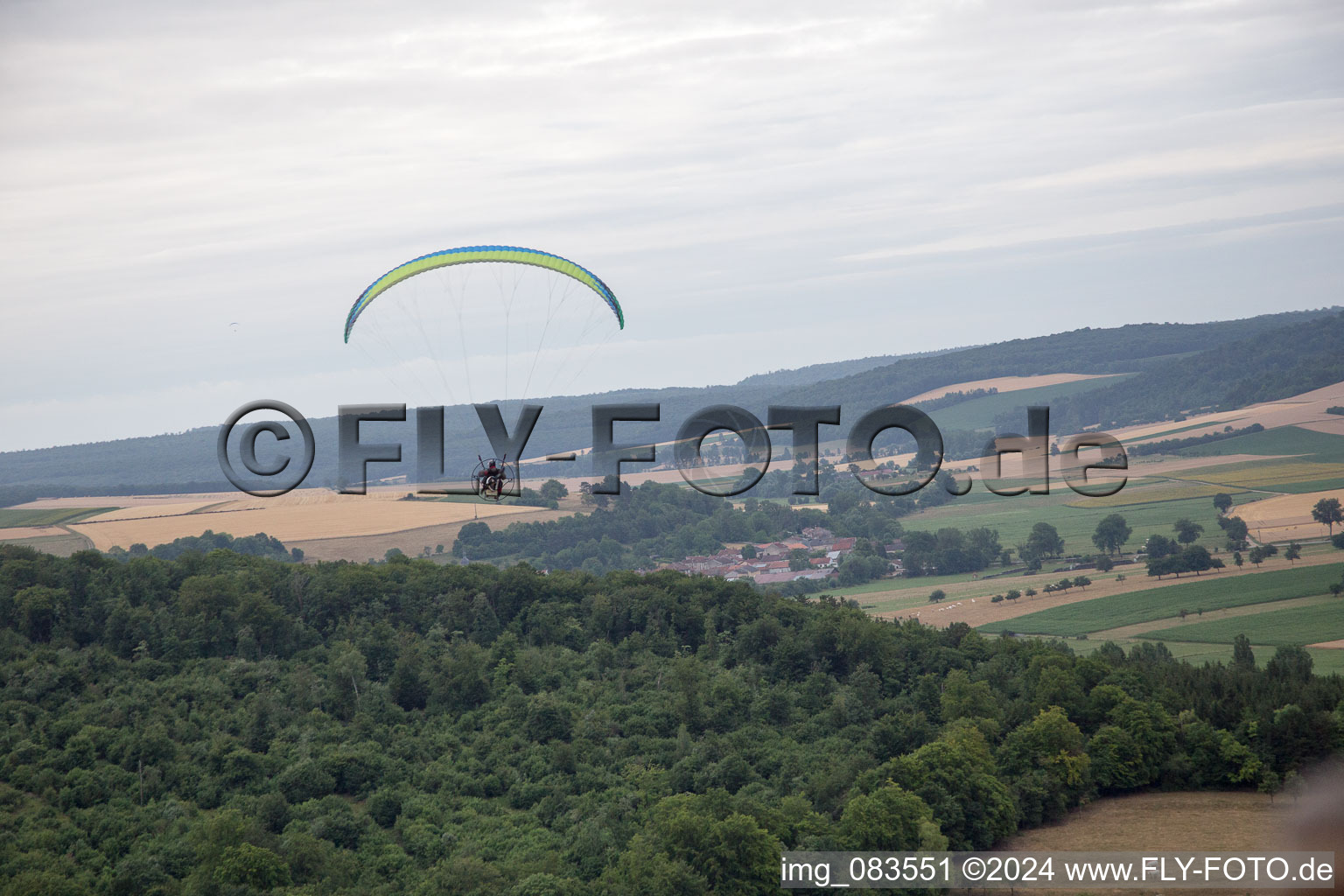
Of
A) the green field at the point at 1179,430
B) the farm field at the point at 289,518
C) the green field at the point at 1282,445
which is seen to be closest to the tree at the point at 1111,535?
the green field at the point at 1282,445

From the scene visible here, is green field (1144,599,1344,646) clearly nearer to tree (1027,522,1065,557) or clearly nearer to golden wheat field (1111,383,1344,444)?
tree (1027,522,1065,557)

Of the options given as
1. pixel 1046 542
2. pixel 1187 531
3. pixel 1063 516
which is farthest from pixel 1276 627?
pixel 1063 516

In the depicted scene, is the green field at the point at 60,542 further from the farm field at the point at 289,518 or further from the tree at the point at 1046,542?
the tree at the point at 1046,542

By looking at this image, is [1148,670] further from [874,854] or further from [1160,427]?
[1160,427]

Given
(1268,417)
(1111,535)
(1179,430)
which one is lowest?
(1111,535)

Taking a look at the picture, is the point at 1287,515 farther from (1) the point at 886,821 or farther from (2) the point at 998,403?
(2) the point at 998,403

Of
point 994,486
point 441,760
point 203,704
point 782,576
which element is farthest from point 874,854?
point 994,486
